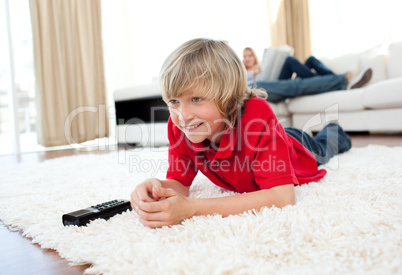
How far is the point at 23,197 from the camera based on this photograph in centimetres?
103

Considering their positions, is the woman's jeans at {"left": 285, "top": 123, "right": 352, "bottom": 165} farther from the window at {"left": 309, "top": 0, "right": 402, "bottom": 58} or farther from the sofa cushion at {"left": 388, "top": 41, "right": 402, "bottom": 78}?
the window at {"left": 309, "top": 0, "right": 402, "bottom": 58}

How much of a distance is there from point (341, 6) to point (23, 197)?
4.51 metres

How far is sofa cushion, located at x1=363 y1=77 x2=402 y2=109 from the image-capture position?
235cm

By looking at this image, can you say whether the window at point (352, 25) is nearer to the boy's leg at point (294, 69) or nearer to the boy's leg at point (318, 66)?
the boy's leg at point (318, 66)

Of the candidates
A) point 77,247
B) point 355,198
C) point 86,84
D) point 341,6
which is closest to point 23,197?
point 77,247

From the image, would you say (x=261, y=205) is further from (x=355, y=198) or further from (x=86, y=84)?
(x=86, y=84)

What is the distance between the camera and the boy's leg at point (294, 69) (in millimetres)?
3102

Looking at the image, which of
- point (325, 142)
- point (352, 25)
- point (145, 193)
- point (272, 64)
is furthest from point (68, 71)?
point (352, 25)

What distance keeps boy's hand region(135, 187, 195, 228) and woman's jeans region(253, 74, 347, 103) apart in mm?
2312

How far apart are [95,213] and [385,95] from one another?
2.37 metres

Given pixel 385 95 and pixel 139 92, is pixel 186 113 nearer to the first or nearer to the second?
pixel 139 92

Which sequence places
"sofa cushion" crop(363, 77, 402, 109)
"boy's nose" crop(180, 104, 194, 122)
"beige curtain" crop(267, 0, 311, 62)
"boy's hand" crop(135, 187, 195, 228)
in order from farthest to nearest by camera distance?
"beige curtain" crop(267, 0, 311, 62), "sofa cushion" crop(363, 77, 402, 109), "boy's nose" crop(180, 104, 194, 122), "boy's hand" crop(135, 187, 195, 228)

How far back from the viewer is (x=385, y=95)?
241 centimetres

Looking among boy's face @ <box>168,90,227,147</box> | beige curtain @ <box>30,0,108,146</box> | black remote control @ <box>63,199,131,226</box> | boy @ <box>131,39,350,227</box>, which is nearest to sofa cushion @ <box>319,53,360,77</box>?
beige curtain @ <box>30,0,108,146</box>
